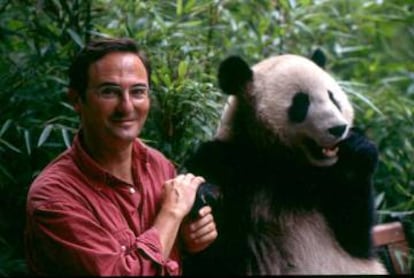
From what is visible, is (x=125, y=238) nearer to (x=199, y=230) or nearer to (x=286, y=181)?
(x=199, y=230)

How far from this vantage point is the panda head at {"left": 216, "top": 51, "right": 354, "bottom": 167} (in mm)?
2912

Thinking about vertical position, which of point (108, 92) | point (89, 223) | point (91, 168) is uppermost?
point (108, 92)

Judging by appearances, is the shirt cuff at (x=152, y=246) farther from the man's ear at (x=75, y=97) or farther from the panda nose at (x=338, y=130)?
the panda nose at (x=338, y=130)

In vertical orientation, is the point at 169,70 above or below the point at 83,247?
above

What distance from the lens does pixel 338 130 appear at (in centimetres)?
279

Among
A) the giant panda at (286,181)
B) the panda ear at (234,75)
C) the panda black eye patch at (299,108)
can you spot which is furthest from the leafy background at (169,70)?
the panda black eye patch at (299,108)

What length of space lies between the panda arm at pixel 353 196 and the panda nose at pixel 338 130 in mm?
189

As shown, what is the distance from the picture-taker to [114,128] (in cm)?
241

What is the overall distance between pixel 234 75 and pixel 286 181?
19.4 inches

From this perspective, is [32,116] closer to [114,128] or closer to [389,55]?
[114,128]

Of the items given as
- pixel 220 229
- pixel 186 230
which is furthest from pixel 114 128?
pixel 220 229

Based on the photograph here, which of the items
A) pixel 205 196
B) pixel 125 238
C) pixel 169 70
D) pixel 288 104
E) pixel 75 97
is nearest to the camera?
pixel 125 238

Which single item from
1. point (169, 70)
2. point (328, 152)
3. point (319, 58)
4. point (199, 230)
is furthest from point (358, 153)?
point (169, 70)

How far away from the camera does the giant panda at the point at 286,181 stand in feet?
9.68
